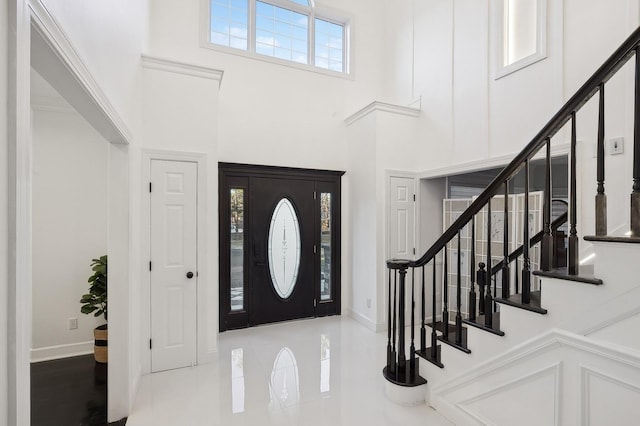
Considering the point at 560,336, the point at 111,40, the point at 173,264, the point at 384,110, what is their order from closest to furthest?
the point at 560,336, the point at 111,40, the point at 173,264, the point at 384,110

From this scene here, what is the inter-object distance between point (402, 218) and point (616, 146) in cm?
249

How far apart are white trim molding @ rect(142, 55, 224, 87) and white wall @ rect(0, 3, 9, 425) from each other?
8.76 feet

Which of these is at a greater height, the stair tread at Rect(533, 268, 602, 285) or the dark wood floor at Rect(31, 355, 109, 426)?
the stair tread at Rect(533, 268, 602, 285)

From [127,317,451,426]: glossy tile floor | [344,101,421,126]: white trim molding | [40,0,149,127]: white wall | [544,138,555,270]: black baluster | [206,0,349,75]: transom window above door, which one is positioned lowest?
[127,317,451,426]: glossy tile floor

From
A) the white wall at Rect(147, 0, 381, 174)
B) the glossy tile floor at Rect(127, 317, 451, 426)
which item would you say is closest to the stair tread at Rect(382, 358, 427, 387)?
the glossy tile floor at Rect(127, 317, 451, 426)

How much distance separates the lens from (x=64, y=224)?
12.2ft

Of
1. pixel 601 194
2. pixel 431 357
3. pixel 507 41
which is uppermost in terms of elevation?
pixel 507 41

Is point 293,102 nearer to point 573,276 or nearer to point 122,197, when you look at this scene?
point 122,197

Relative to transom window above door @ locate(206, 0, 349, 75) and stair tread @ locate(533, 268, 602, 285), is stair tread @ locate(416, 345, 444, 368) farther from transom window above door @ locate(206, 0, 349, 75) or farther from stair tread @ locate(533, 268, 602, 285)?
transom window above door @ locate(206, 0, 349, 75)

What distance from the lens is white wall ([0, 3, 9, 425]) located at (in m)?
0.87

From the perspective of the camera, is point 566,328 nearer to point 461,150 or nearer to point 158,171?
point 461,150

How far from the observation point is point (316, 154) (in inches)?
199

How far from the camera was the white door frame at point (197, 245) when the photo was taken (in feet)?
10.6

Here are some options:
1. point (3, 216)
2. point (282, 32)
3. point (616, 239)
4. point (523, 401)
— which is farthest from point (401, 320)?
point (282, 32)
